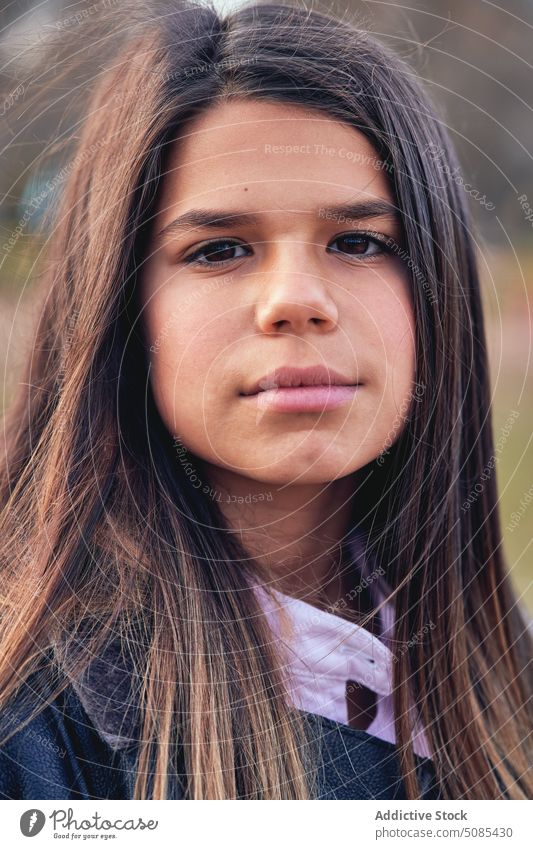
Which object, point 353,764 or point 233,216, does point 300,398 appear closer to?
point 233,216

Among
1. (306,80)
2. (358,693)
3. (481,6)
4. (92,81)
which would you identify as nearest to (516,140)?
(481,6)

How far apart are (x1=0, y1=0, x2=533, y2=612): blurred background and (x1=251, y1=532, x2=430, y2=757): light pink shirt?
0.15 m

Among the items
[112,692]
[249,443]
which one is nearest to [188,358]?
[249,443]

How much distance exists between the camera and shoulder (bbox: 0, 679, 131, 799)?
1.80ft

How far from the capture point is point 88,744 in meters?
0.56

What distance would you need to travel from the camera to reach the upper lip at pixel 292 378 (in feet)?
1.86

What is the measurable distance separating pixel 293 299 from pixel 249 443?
10cm

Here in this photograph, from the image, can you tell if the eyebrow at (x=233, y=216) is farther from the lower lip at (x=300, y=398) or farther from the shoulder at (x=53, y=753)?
the shoulder at (x=53, y=753)

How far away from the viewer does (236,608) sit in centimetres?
60

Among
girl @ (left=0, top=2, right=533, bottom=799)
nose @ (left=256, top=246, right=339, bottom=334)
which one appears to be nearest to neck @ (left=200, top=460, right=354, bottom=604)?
girl @ (left=0, top=2, right=533, bottom=799)

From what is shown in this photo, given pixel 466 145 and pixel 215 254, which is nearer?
pixel 215 254

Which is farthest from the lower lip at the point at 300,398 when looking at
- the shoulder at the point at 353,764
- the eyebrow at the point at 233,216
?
the shoulder at the point at 353,764

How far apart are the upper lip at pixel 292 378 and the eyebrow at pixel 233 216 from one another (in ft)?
0.32
